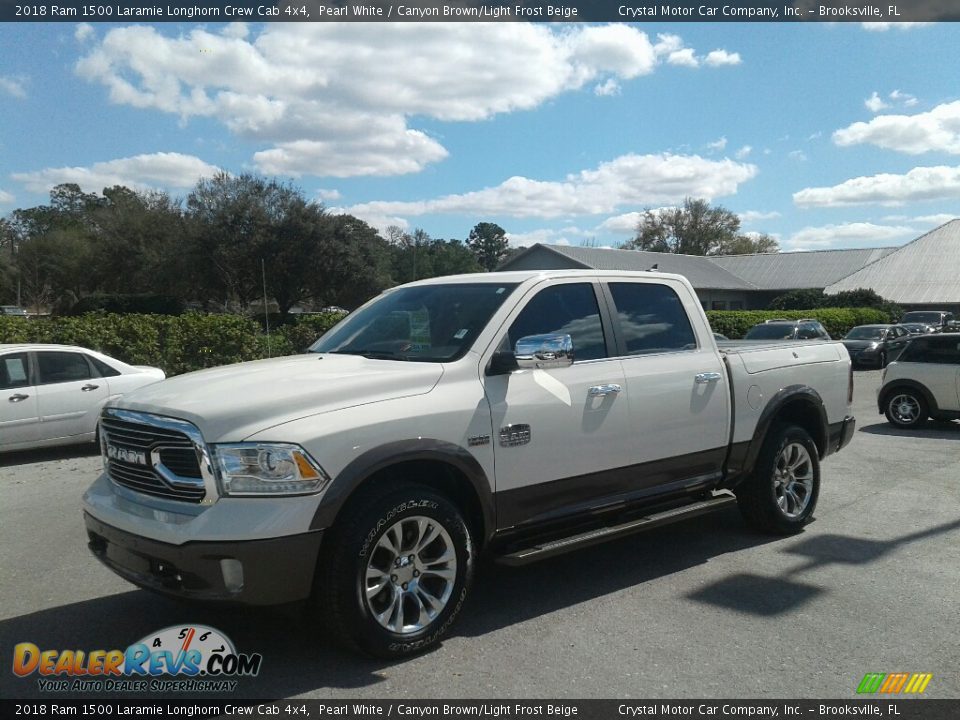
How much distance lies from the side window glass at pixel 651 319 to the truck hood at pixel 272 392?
1.60 metres

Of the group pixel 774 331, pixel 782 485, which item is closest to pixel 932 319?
pixel 774 331

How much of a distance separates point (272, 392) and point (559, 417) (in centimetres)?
169

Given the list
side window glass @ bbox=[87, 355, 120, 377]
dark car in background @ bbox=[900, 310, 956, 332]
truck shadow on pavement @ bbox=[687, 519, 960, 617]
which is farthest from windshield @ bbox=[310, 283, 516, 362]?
dark car in background @ bbox=[900, 310, 956, 332]

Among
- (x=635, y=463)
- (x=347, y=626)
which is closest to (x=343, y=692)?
(x=347, y=626)

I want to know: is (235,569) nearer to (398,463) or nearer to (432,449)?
(398,463)

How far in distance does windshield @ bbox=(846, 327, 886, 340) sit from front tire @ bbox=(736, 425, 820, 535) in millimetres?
24138

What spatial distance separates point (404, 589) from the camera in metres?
4.21

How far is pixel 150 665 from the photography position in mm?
4184

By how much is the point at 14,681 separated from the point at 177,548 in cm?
116

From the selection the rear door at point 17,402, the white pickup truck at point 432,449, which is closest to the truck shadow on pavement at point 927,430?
the white pickup truck at point 432,449

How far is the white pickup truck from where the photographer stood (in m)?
3.84

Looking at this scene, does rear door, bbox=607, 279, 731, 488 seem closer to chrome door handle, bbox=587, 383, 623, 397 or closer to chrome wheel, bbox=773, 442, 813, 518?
chrome door handle, bbox=587, 383, 623, 397

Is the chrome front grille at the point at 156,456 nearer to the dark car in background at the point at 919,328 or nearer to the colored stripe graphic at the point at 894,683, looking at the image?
the colored stripe graphic at the point at 894,683

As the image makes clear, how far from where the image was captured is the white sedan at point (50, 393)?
402 inches
